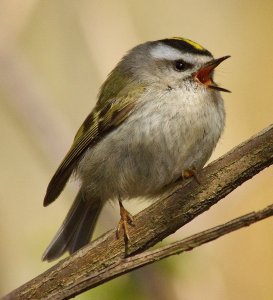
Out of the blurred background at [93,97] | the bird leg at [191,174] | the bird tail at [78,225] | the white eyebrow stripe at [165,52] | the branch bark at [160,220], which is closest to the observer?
the branch bark at [160,220]

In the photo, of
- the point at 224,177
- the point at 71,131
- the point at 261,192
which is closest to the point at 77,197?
the point at 71,131

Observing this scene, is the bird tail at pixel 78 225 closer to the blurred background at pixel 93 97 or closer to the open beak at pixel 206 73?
the blurred background at pixel 93 97

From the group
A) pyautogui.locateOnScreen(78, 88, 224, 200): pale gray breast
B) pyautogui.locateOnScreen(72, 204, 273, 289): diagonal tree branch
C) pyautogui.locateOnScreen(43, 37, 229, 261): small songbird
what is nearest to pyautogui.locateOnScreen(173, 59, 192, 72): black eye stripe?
pyautogui.locateOnScreen(43, 37, 229, 261): small songbird

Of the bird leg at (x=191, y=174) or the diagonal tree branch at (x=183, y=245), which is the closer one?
the diagonal tree branch at (x=183, y=245)

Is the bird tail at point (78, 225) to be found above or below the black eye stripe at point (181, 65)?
below

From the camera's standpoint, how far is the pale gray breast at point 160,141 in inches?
99.4

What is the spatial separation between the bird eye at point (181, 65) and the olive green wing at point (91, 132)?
0.23 meters

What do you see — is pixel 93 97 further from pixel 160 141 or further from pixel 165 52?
pixel 160 141

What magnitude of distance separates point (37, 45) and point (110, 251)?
→ 1.96m

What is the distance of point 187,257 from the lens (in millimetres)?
2555

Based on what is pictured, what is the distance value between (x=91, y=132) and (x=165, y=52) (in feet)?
1.54

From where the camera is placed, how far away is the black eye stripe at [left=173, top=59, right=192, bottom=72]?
2709 millimetres

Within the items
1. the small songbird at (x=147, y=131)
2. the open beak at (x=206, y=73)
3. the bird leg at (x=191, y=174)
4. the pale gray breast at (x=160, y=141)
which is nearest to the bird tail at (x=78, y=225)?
the small songbird at (x=147, y=131)

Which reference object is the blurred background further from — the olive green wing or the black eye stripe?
the black eye stripe
